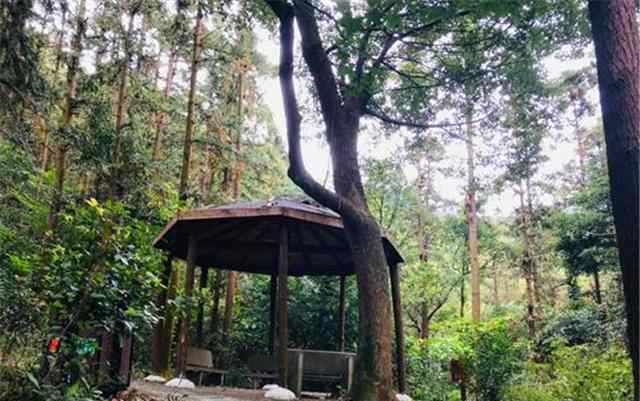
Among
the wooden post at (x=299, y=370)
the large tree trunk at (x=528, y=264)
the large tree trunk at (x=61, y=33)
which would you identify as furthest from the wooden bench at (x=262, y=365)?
the large tree trunk at (x=528, y=264)

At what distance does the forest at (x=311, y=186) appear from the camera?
3.25 meters

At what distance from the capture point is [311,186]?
5633 millimetres

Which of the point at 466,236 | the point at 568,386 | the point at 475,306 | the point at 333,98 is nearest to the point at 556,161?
the point at 466,236

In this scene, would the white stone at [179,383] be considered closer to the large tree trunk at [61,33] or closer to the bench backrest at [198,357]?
the bench backrest at [198,357]

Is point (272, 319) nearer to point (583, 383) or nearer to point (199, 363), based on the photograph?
point (199, 363)

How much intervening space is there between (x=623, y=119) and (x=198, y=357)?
7135 mm

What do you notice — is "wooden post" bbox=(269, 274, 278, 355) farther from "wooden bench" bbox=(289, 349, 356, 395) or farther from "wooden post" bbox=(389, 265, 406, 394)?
"wooden post" bbox=(389, 265, 406, 394)

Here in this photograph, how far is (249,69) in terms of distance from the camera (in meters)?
15.0

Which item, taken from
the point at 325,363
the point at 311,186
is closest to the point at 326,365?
the point at 325,363

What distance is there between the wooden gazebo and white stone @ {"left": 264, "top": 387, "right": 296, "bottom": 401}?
160 millimetres

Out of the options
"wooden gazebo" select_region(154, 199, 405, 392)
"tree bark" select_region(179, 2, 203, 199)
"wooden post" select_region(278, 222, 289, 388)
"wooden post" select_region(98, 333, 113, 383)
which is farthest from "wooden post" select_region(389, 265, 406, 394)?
"tree bark" select_region(179, 2, 203, 199)

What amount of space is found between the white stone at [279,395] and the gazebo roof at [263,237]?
2.22 m

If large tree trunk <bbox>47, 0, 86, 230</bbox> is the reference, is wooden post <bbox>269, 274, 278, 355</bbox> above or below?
below

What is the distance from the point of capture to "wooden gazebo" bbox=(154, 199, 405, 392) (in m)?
6.45
